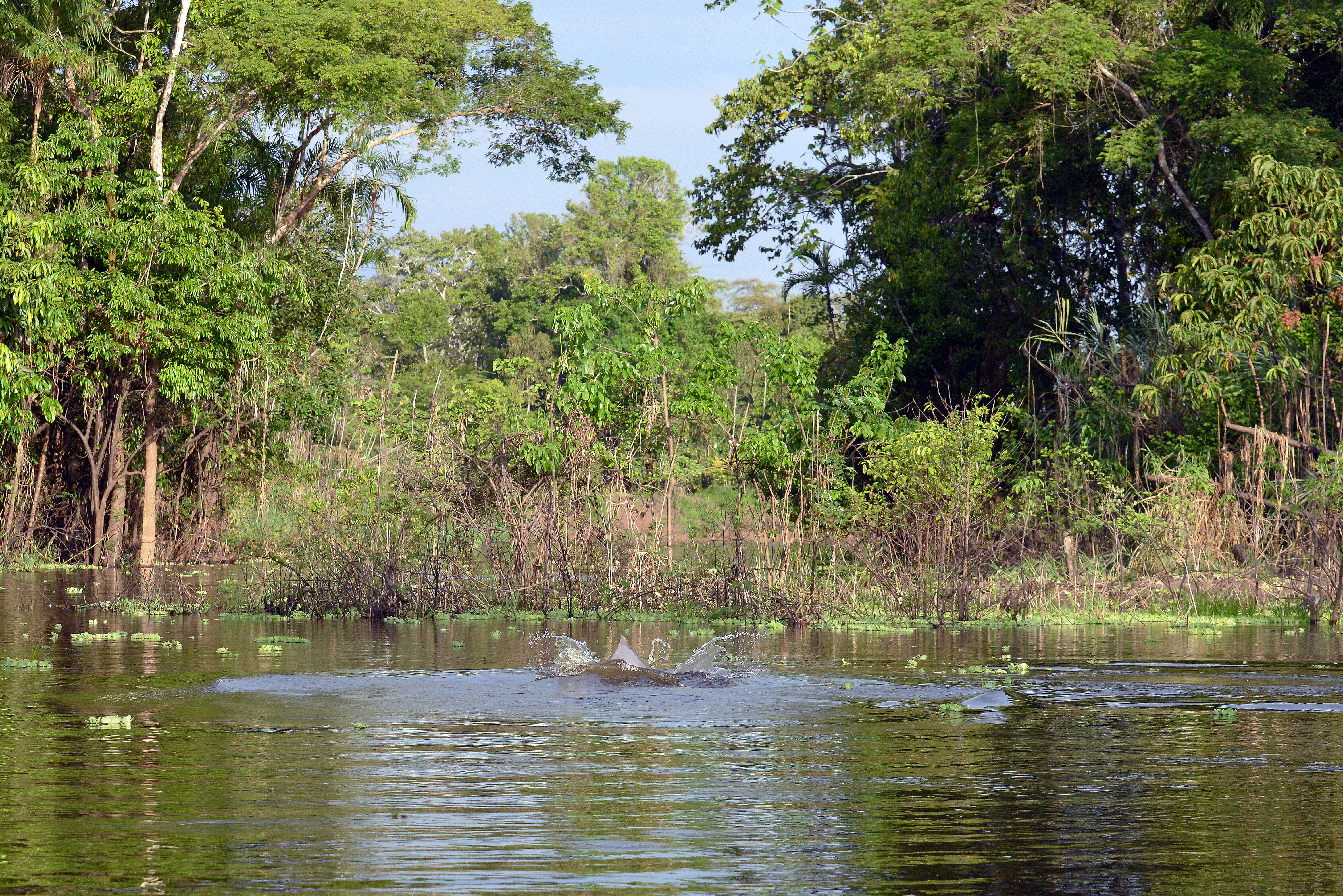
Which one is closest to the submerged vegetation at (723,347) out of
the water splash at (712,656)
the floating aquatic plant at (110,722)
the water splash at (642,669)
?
the water splash at (712,656)

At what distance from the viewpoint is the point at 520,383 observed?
4694cm

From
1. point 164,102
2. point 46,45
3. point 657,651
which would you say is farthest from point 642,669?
point 164,102

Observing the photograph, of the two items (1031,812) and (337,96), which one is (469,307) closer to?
(337,96)

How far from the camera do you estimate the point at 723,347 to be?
20.6 m

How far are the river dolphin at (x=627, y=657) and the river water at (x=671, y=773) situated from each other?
0.38 meters

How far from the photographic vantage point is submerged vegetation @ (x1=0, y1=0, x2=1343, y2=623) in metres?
16.5

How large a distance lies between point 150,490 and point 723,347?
1038 cm

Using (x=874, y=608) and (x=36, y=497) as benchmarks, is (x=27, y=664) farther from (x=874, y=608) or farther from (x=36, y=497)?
(x=36, y=497)

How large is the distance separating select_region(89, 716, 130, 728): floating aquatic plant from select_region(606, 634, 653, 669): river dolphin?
3.50 m

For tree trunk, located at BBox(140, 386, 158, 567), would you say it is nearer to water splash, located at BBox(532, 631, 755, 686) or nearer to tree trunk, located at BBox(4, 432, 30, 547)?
tree trunk, located at BBox(4, 432, 30, 547)

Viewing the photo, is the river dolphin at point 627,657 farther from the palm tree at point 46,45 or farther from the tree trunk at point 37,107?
the tree trunk at point 37,107

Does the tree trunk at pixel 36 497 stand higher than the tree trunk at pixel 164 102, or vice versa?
the tree trunk at pixel 164 102

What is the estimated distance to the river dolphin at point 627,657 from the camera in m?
10.9

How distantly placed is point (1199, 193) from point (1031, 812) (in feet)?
63.7
